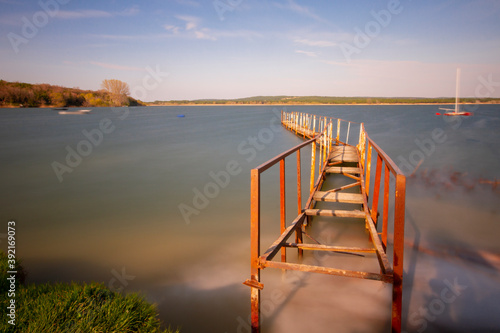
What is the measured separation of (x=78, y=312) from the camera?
102 inches

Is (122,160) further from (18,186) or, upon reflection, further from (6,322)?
(6,322)

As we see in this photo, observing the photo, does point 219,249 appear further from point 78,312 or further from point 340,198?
point 78,312

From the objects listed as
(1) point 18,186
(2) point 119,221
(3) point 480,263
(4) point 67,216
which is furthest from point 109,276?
(1) point 18,186

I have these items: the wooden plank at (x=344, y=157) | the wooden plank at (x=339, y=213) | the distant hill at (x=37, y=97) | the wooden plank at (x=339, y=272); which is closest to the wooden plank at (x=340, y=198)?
the wooden plank at (x=339, y=213)

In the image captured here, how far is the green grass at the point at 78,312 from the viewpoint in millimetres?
2436

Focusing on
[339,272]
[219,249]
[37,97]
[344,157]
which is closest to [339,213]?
[339,272]

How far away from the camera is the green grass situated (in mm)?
2436

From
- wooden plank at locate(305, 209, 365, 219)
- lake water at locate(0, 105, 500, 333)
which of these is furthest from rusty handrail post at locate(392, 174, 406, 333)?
wooden plank at locate(305, 209, 365, 219)

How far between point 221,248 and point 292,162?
27.6ft

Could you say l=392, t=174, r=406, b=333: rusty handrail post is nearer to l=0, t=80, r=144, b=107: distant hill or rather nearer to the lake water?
the lake water

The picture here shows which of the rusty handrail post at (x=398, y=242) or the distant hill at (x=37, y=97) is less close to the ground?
the distant hill at (x=37, y=97)

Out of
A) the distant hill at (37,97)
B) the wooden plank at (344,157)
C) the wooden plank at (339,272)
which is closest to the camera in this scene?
the wooden plank at (339,272)

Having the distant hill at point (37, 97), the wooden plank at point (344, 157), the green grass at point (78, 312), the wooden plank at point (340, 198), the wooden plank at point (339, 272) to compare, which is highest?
the distant hill at point (37, 97)

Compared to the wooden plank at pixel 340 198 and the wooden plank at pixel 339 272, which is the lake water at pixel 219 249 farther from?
the wooden plank at pixel 340 198
